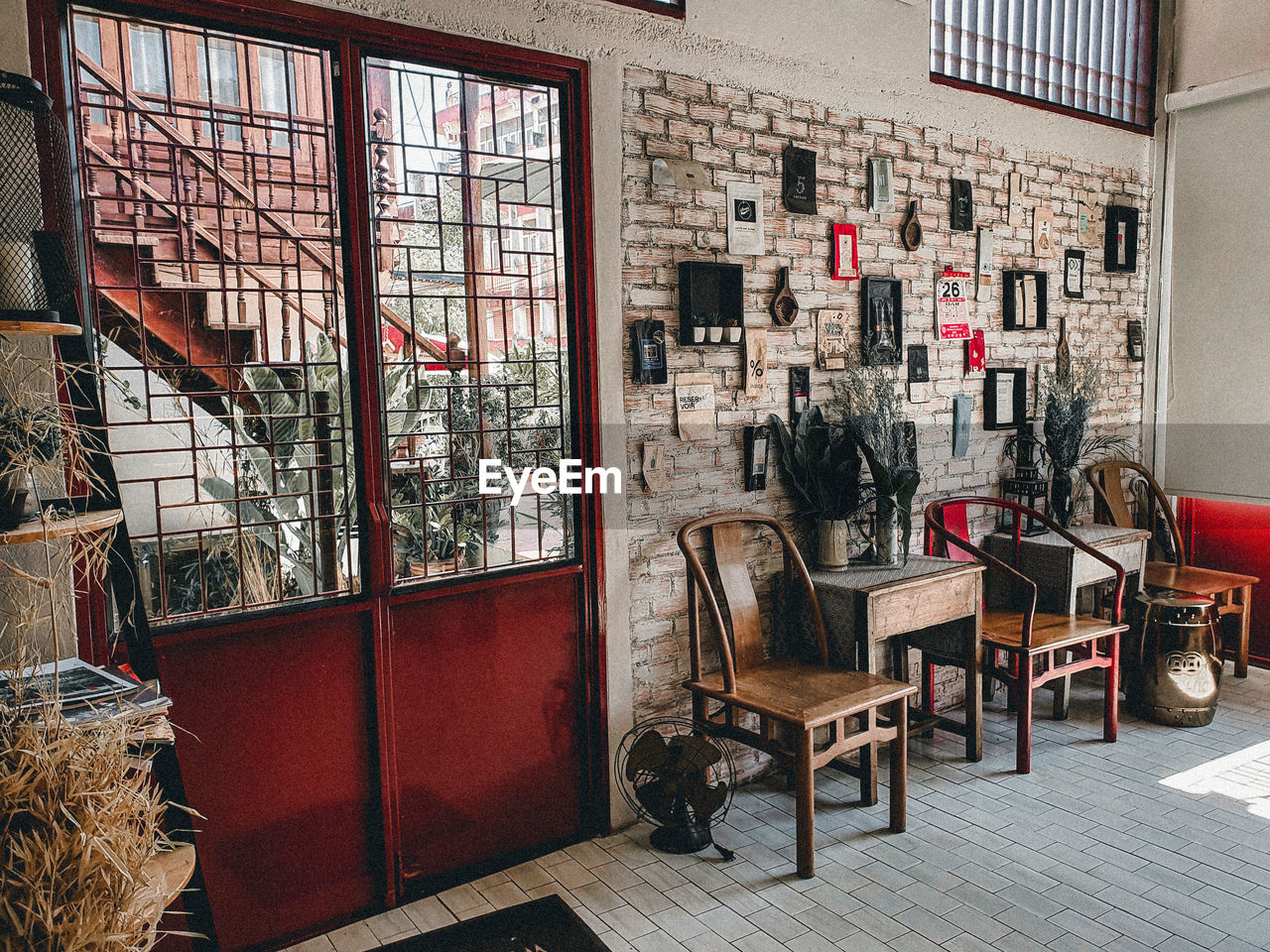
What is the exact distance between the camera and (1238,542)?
517cm

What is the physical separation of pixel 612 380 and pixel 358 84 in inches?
49.0

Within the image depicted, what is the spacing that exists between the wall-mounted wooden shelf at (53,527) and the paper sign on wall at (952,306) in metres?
3.56

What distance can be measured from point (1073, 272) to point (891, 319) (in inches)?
59.4

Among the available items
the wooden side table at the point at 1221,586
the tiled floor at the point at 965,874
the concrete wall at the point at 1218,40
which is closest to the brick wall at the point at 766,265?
the tiled floor at the point at 965,874

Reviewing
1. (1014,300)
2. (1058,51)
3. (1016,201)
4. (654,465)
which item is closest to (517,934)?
(654,465)

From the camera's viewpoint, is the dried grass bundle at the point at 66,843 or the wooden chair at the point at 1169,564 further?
the wooden chair at the point at 1169,564

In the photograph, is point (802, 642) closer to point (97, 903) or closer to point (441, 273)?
point (441, 273)

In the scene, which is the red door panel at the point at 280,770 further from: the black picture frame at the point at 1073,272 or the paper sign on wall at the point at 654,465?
the black picture frame at the point at 1073,272

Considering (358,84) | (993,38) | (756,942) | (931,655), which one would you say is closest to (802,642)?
(931,655)

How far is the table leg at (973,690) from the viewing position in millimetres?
3830

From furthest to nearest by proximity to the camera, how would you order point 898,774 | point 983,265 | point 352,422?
point 983,265, point 898,774, point 352,422

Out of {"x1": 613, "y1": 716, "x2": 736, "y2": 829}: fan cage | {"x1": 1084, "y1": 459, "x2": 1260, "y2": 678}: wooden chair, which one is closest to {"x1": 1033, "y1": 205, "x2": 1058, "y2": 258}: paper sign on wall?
{"x1": 1084, "y1": 459, "x2": 1260, "y2": 678}: wooden chair

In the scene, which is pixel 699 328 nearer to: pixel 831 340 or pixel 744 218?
pixel 744 218

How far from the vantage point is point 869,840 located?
3301mm
